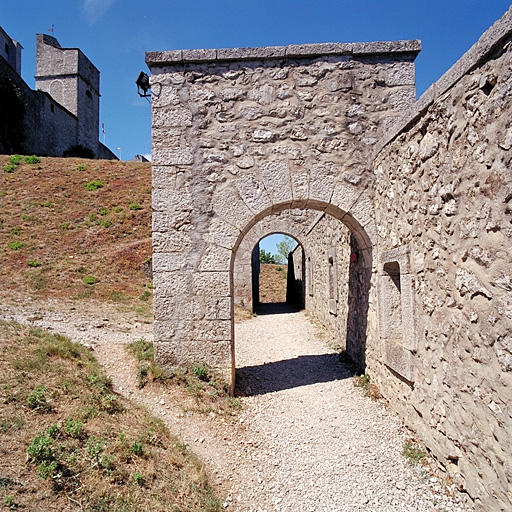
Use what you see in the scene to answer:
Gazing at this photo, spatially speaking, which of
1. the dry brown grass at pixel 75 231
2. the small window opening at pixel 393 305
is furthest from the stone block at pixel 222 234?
the dry brown grass at pixel 75 231

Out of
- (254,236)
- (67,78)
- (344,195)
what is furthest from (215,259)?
(67,78)

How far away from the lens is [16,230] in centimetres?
1376

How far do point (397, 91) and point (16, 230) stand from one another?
45.7ft

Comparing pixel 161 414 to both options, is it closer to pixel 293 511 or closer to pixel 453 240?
pixel 293 511

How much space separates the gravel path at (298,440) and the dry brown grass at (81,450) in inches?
13.7

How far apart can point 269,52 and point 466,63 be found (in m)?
2.67

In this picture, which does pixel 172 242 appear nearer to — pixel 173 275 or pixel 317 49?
pixel 173 275

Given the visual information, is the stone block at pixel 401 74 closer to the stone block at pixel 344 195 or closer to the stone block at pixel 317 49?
the stone block at pixel 317 49

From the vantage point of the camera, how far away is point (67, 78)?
31.8 metres

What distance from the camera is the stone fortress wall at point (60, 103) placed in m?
25.5

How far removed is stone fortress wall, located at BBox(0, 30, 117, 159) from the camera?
25531 mm

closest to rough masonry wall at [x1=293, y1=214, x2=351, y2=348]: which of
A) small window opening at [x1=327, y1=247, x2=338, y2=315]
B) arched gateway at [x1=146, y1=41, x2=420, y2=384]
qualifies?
small window opening at [x1=327, y1=247, x2=338, y2=315]

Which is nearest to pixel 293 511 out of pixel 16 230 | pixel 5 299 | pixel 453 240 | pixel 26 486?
pixel 26 486

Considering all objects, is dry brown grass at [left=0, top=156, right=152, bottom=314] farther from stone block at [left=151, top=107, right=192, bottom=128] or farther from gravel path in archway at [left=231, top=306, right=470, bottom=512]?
stone block at [left=151, top=107, right=192, bottom=128]
